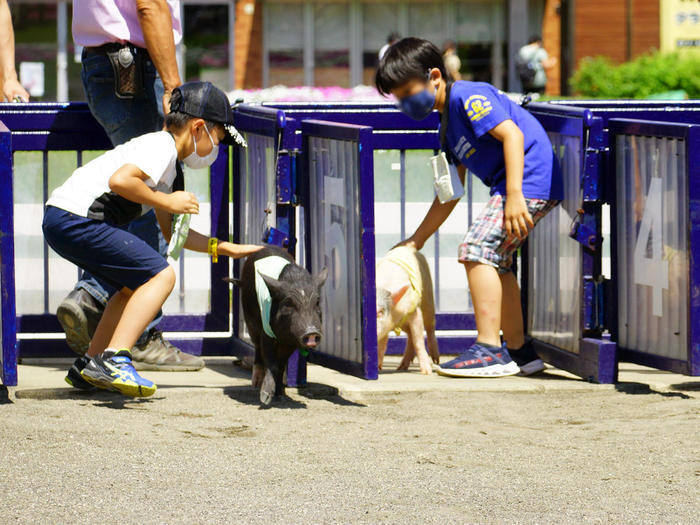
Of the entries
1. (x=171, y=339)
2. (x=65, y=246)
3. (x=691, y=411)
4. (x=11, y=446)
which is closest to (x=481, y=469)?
(x=691, y=411)

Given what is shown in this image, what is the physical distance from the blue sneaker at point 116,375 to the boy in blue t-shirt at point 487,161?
5.16 ft

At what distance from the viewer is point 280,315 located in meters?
5.36

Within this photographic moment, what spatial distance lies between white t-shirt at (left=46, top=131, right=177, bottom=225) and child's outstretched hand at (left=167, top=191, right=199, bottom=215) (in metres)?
0.10

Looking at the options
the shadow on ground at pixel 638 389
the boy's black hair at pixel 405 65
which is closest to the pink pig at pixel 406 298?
the boy's black hair at pixel 405 65

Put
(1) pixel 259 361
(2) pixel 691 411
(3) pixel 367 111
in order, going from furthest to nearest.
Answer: (3) pixel 367 111 → (1) pixel 259 361 → (2) pixel 691 411

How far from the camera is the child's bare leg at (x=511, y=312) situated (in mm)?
6301

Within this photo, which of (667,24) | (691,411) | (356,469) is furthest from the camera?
(667,24)

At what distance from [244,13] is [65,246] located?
20.3 meters

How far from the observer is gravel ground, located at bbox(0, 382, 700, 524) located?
3.84 m

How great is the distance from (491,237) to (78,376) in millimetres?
1966

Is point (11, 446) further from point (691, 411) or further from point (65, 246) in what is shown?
point (691, 411)

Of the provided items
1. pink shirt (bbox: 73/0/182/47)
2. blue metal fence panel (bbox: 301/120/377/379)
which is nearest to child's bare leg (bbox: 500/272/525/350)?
blue metal fence panel (bbox: 301/120/377/379)

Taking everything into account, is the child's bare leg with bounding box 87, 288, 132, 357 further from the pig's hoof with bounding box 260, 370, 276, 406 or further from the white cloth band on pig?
the pig's hoof with bounding box 260, 370, 276, 406

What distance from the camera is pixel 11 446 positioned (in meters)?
4.57
